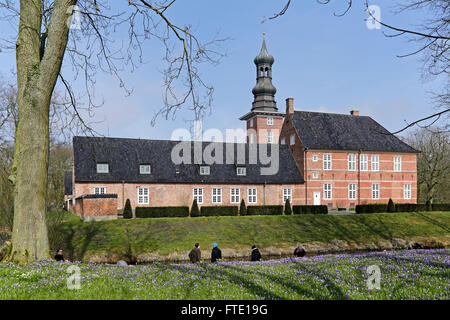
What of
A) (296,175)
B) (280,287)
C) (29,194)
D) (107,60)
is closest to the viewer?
(280,287)

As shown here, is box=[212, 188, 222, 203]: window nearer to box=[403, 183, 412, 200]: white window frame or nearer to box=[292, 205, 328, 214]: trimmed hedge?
box=[292, 205, 328, 214]: trimmed hedge

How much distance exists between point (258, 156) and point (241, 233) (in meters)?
13.8

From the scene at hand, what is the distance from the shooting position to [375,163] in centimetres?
4047

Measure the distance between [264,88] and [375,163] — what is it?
18377mm

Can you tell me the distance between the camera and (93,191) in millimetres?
31375

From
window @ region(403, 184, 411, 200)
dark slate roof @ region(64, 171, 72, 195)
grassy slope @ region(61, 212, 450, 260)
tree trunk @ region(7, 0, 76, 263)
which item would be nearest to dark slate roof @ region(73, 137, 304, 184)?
grassy slope @ region(61, 212, 450, 260)

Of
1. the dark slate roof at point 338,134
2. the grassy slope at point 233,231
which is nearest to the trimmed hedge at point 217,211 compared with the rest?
the grassy slope at point 233,231

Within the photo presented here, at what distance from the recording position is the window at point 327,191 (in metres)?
38.4

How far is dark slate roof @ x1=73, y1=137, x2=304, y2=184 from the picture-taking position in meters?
32.0

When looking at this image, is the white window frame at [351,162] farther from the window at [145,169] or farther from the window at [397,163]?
the window at [145,169]

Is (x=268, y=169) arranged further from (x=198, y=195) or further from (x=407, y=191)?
(x=407, y=191)

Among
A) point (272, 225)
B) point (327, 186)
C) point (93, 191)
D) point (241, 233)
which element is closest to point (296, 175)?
point (327, 186)

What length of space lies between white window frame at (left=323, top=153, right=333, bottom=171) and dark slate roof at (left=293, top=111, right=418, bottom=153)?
2.87ft
